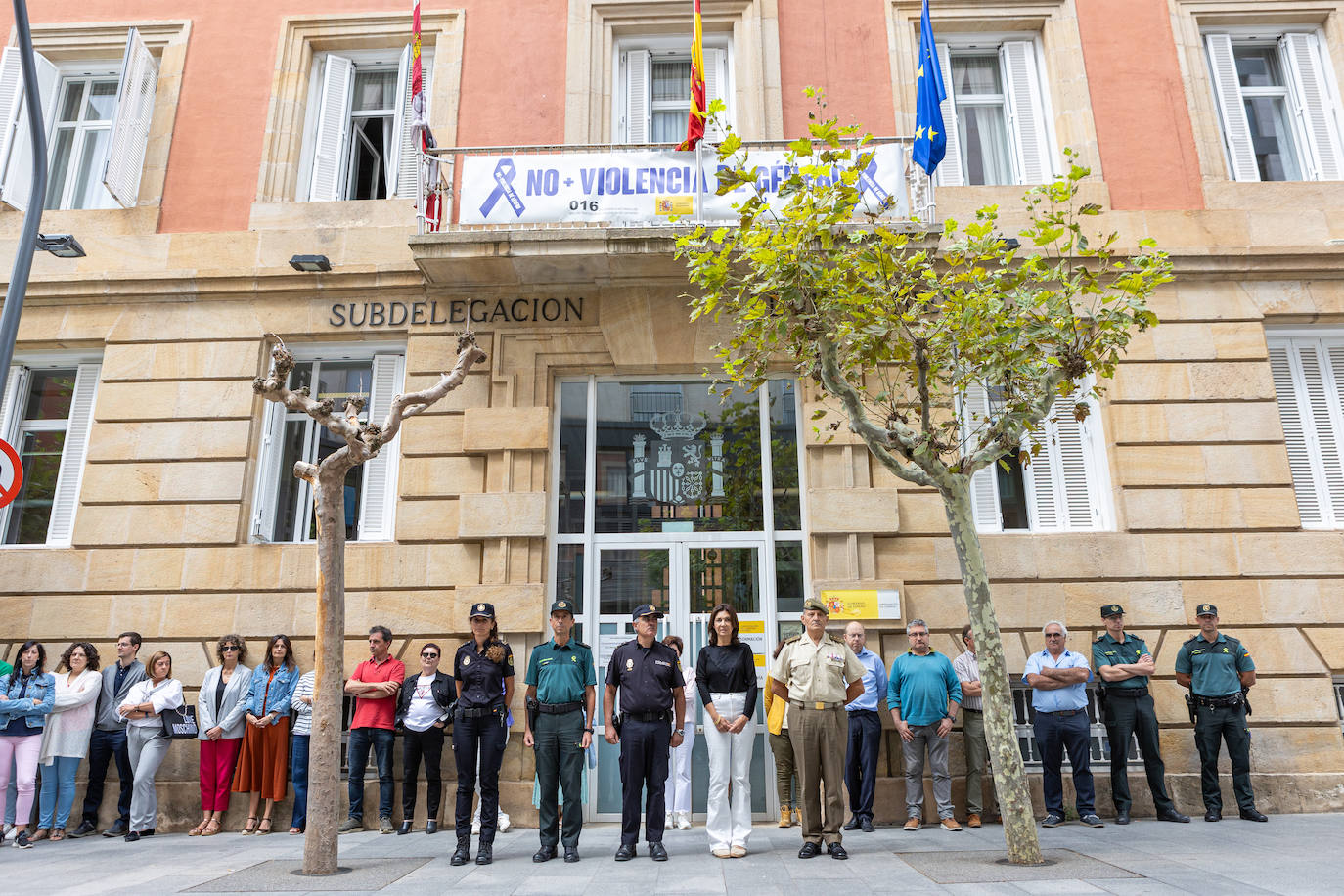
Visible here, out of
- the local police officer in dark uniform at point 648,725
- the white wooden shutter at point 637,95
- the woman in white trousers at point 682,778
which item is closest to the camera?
the local police officer in dark uniform at point 648,725

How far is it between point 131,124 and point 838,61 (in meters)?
9.20

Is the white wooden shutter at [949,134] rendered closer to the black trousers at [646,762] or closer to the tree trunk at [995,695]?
the tree trunk at [995,695]

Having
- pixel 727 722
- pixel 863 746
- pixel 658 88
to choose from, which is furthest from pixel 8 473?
pixel 658 88

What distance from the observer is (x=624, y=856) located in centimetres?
709

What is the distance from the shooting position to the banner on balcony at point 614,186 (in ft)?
33.9

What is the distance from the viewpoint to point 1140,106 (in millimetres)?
11336

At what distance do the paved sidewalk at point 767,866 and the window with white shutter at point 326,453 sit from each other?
3528 mm

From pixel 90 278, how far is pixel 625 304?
6.74 metres

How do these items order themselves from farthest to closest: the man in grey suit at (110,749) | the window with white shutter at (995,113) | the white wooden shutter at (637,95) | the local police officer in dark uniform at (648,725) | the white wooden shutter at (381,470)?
1. the white wooden shutter at (637,95)
2. the window with white shutter at (995,113)
3. the white wooden shutter at (381,470)
4. the man in grey suit at (110,749)
5. the local police officer in dark uniform at (648,725)

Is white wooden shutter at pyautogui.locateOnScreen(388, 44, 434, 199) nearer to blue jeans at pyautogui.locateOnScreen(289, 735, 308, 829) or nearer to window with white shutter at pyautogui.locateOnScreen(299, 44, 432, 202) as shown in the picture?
window with white shutter at pyautogui.locateOnScreen(299, 44, 432, 202)

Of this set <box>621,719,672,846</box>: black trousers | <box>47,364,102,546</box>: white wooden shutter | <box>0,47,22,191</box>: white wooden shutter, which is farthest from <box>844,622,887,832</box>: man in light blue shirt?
<box>0,47,22,191</box>: white wooden shutter

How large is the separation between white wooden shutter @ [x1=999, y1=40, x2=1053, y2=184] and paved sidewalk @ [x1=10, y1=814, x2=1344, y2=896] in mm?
7902

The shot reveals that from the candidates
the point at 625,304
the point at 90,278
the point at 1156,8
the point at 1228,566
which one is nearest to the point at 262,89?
the point at 90,278

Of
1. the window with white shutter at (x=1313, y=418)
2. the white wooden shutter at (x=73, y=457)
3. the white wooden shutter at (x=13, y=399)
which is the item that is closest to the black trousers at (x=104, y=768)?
the white wooden shutter at (x=73, y=457)
